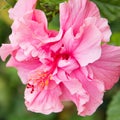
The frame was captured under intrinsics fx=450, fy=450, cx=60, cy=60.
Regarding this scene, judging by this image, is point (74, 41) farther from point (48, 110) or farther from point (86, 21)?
point (48, 110)

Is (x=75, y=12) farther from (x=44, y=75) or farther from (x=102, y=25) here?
(x=44, y=75)

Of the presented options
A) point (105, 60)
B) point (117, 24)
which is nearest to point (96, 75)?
point (105, 60)

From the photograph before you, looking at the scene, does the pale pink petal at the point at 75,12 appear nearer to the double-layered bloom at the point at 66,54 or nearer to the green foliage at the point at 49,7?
the double-layered bloom at the point at 66,54

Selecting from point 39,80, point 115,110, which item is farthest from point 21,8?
point 115,110

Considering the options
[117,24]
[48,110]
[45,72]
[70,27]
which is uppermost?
[70,27]

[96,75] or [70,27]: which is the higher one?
[70,27]

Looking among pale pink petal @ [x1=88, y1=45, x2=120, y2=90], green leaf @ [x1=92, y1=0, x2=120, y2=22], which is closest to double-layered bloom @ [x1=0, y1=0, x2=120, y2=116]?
pale pink petal @ [x1=88, y1=45, x2=120, y2=90]

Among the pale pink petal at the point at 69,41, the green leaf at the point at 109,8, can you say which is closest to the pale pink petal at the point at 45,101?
the pale pink petal at the point at 69,41
